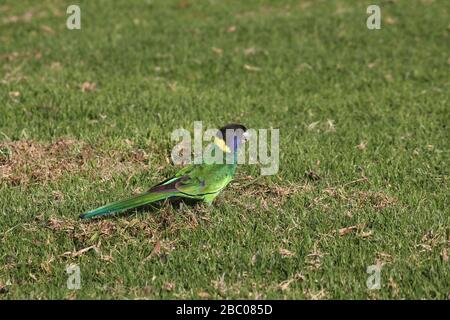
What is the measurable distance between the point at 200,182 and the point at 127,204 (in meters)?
0.63

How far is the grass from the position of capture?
4582 mm

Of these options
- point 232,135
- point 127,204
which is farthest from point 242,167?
point 127,204

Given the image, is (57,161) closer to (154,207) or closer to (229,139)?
(154,207)

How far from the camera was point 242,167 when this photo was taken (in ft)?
20.7

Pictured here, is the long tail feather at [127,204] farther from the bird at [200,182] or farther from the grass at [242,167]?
the grass at [242,167]

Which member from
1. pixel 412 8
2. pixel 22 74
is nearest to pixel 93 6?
pixel 22 74

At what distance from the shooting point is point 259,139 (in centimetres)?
701

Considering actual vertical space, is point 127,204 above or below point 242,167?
above

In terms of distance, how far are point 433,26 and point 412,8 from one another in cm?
123

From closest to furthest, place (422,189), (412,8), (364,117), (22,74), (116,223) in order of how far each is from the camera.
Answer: (116,223) → (422,189) → (364,117) → (22,74) → (412,8)

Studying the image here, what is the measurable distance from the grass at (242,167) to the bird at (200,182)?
28cm

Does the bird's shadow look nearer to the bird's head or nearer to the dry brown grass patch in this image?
the bird's head
